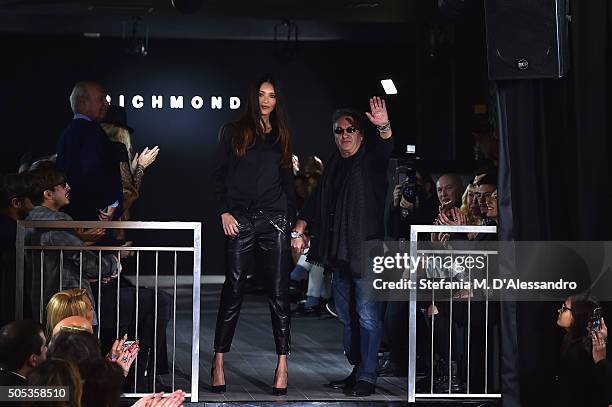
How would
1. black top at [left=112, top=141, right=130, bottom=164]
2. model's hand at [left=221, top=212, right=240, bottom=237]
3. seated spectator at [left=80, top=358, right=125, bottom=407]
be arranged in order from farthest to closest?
1. black top at [left=112, top=141, right=130, bottom=164]
2. model's hand at [left=221, top=212, right=240, bottom=237]
3. seated spectator at [left=80, top=358, right=125, bottom=407]

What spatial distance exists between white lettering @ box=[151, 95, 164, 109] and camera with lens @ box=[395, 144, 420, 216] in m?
6.62

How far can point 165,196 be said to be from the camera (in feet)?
46.0

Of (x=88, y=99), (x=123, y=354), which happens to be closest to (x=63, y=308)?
(x=123, y=354)

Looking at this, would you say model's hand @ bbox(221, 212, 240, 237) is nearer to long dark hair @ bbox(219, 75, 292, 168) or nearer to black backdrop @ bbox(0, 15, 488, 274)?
long dark hair @ bbox(219, 75, 292, 168)

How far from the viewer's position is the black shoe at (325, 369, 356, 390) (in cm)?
623

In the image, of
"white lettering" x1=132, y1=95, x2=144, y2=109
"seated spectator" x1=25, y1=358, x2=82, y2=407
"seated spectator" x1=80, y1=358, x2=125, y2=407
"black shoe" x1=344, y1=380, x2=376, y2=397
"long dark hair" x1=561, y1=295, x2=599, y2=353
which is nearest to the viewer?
"seated spectator" x1=25, y1=358, x2=82, y2=407

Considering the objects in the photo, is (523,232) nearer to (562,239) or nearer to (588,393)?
(562,239)

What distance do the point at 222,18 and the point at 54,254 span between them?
298 inches

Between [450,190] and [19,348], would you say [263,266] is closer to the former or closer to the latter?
[450,190]

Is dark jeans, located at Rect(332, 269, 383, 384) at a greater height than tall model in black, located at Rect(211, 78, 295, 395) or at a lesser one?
lesser

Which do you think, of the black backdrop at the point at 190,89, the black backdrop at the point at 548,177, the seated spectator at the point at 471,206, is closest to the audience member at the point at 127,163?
the seated spectator at the point at 471,206

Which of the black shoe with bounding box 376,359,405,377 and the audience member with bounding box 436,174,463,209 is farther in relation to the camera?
the audience member with bounding box 436,174,463,209

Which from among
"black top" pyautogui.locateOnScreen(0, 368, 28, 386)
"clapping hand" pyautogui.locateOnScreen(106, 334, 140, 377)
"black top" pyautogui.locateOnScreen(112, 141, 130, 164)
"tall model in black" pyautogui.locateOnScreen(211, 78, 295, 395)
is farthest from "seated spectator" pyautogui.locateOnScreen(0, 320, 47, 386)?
"black top" pyautogui.locateOnScreen(112, 141, 130, 164)

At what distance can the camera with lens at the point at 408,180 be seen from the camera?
725 cm
